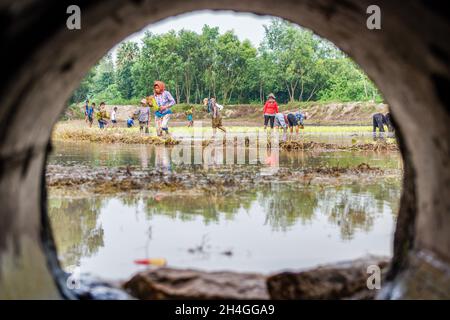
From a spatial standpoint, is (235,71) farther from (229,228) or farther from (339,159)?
(229,228)

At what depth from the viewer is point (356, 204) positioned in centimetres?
900

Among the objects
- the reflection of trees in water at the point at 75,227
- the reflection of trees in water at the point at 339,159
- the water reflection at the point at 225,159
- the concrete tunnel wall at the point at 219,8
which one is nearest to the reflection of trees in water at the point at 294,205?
the reflection of trees in water at the point at 75,227

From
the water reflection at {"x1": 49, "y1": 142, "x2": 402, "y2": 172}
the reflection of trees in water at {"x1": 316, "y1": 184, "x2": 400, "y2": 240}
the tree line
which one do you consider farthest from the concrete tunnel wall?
the tree line

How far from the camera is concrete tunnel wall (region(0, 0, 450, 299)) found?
275 centimetres

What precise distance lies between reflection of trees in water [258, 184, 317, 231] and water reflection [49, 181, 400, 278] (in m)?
0.01

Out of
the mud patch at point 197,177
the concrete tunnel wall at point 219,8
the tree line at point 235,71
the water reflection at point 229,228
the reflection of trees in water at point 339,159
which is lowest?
the water reflection at point 229,228

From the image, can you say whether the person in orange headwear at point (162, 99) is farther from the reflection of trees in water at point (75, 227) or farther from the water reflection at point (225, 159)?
the reflection of trees in water at point (75, 227)

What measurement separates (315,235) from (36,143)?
410 cm

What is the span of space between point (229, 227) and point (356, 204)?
8.32 ft

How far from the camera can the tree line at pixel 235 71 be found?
203 feet

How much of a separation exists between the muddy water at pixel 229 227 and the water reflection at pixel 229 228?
0.01m

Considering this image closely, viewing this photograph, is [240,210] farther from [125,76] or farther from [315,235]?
[125,76]

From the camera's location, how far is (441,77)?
3.04 m

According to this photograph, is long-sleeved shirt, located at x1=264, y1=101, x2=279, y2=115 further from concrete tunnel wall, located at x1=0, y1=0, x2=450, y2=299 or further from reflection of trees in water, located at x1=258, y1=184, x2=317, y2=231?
concrete tunnel wall, located at x1=0, y1=0, x2=450, y2=299
